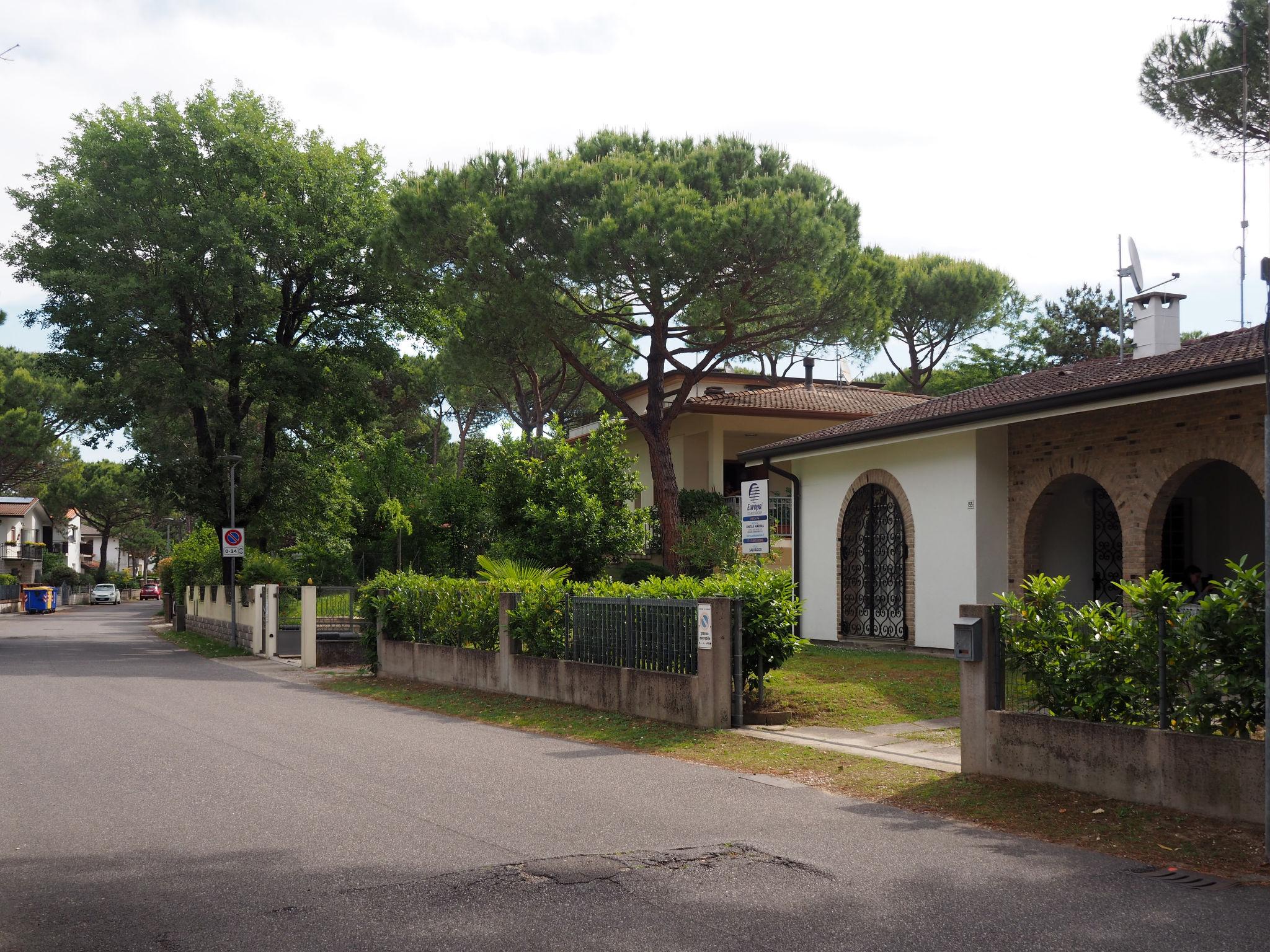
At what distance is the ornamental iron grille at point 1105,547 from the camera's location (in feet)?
60.7

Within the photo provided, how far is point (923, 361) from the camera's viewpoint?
45375 mm

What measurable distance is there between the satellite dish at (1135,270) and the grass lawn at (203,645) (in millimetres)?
22150

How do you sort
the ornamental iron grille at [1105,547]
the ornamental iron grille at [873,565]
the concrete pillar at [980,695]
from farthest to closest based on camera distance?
1. the ornamental iron grille at [873,565]
2. the ornamental iron grille at [1105,547]
3. the concrete pillar at [980,695]

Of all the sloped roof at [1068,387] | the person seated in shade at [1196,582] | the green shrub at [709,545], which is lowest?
the person seated in shade at [1196,582]

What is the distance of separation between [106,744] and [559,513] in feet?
44.5

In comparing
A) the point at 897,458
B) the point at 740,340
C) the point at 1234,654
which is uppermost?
the point at 740,340

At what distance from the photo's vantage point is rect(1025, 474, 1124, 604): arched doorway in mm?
18500

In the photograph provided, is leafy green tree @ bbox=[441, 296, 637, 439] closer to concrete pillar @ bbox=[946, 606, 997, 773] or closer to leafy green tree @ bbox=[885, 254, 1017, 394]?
leafy green tree @ bbox=[885, 254, 1017, 394]

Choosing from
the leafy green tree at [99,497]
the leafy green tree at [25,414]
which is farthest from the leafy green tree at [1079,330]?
the leafy green tree at [99,497]

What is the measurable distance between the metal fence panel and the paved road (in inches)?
84.3

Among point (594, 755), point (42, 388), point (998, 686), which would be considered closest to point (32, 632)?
point (42, 388)

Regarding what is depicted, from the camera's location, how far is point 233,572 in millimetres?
33281

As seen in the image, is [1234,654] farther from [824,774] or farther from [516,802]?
[516,802]

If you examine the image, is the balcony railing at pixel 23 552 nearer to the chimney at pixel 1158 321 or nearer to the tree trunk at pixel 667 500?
the tree trunk at pixel 667 500
